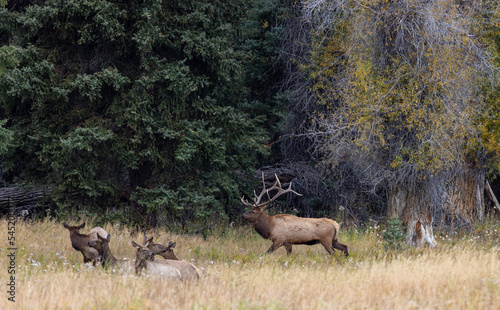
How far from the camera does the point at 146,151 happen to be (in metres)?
14.0

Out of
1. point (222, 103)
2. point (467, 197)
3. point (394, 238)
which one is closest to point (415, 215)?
point (394, 238)

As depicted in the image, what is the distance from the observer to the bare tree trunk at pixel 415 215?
13203 millimetres

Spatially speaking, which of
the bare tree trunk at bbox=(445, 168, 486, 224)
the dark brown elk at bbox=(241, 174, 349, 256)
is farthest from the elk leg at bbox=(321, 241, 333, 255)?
the bare tree trunk at bbox=(445, 168, 486, 224)

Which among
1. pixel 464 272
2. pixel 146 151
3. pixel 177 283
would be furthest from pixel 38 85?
pixel 464 272

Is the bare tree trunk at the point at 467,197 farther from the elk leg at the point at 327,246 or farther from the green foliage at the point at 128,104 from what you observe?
the elk leg at the point at 327,246

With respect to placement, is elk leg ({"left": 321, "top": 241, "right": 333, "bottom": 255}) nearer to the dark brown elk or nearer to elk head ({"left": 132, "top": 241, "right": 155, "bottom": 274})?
the dark brown elk

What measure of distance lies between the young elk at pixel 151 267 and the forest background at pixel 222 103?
4.18 metres

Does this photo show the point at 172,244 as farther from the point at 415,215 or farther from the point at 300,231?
the point at 415,215

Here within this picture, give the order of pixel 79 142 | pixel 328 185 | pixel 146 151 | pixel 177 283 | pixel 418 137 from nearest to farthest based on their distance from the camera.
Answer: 1. pixel 177 283
2. pixel 418 137
3. pixel 79 142
4. pixel 146 151
5. pixel 328 185

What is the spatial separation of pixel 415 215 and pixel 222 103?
6036 mm

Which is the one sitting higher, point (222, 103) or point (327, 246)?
point (222, 103)

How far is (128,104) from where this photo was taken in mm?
14258

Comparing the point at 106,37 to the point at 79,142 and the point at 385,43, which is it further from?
the point at 385,43

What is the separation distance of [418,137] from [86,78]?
7.68 metres
